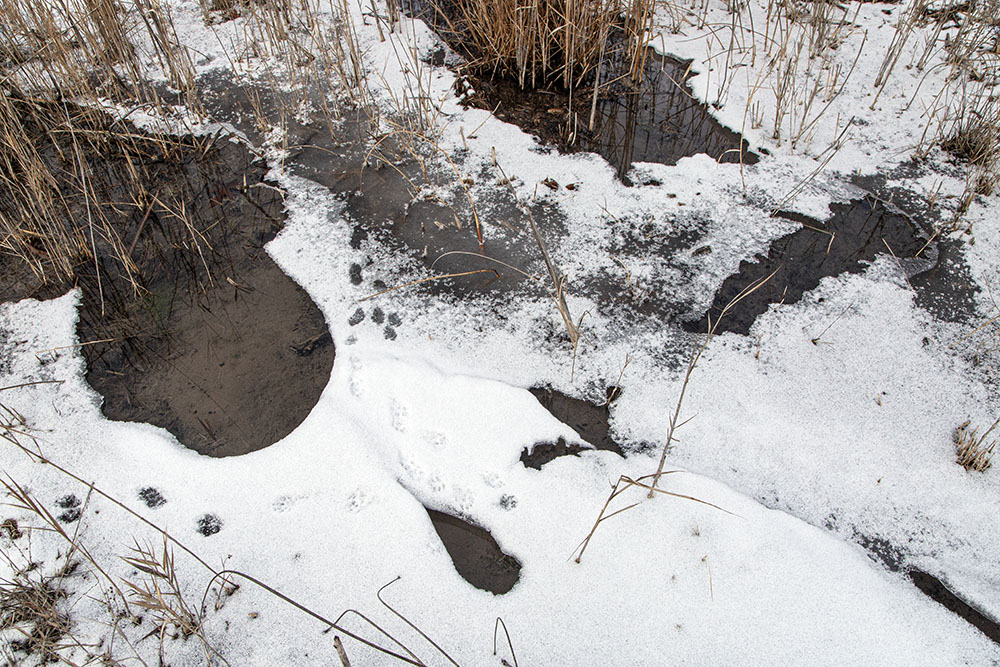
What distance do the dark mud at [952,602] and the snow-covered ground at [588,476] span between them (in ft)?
0.07

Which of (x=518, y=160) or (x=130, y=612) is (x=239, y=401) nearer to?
(x=130, y=612)

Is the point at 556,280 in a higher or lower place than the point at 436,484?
higher

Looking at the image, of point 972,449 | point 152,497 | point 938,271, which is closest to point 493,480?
point 152,497

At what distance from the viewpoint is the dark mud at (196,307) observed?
6.67 feet

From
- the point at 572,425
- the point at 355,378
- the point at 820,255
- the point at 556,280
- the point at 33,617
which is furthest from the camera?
the point at 820,255

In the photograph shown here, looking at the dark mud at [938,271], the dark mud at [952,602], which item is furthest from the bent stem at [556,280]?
the dark mud at [938,271]

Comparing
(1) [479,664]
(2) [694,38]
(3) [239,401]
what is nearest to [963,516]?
(1) [479,664]

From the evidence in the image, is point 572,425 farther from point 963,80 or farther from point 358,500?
point 963,80

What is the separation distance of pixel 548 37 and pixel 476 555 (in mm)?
2621

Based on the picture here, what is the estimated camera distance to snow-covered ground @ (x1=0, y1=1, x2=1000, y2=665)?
1.54 meters

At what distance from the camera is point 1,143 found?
103 inches

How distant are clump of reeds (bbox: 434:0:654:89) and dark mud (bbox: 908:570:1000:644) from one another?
2.55 meters

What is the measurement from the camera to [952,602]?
1586 mm

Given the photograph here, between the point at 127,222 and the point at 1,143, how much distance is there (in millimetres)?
653
